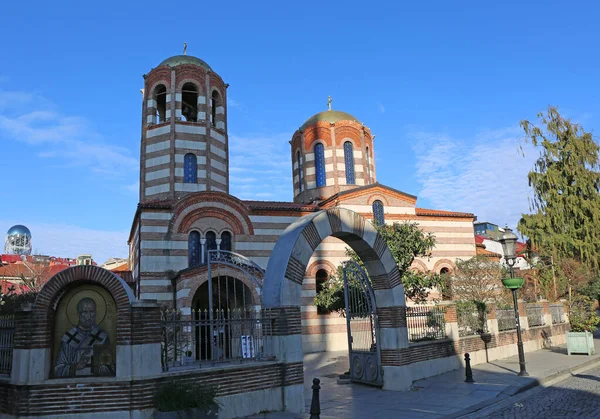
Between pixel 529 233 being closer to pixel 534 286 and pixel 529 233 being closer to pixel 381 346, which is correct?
pixel 534 286

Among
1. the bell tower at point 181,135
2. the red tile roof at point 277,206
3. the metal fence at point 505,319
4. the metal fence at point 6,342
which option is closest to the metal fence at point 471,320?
the metal fence at point 505,319

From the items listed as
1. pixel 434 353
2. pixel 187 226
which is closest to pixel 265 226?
pixel 187 226

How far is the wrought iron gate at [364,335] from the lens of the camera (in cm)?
1212

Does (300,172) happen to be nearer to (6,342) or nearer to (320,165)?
(320,165)

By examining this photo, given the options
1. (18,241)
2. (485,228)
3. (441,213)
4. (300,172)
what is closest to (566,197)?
(441,213)

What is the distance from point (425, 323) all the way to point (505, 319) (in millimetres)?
6049

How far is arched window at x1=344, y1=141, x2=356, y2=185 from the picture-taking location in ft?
95.2

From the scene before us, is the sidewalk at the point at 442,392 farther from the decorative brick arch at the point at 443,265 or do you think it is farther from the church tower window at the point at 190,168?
the church tower window at the point at 190,168

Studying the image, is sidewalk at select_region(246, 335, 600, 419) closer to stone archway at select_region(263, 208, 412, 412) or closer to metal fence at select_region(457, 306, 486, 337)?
stone archway at select_region(263, 208, 412, 412)

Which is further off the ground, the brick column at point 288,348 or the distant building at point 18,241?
the distant building at point 18,241

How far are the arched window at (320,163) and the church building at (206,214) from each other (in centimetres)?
90

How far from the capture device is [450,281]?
76.6 feet

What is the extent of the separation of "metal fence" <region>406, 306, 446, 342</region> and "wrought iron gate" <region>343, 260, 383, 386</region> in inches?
50.4

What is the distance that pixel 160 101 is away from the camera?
25.5 meters
